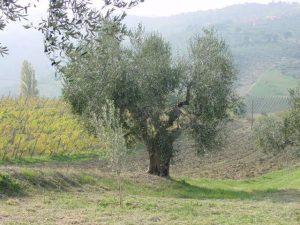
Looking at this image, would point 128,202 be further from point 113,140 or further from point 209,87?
point 209,87

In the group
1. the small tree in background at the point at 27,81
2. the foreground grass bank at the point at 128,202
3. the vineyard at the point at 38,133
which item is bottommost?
the foreground grass bank at the point at 128,202

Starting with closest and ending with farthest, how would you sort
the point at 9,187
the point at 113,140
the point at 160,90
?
the point at 113,140
the point at 9,187
the point at 160,90

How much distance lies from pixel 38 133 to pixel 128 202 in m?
24.1

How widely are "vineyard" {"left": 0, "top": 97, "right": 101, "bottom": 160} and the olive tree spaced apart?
13.4ft

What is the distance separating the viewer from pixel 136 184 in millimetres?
27047

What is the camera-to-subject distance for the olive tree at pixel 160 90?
2798 cm

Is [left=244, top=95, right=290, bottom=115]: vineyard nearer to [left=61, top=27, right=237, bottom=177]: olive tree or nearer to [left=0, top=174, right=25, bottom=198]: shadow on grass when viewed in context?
[left=61, top=27, right=237, bottom=177]: olive tree

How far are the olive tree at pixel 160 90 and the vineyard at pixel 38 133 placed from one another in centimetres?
408

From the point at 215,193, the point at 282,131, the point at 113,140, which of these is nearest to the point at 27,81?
the point at 282,131

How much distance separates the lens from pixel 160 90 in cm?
2852

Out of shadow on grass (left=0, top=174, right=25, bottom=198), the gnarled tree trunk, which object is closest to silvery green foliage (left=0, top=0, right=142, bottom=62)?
shadow on grass (left=0, top=174, right=25, bottom=198)

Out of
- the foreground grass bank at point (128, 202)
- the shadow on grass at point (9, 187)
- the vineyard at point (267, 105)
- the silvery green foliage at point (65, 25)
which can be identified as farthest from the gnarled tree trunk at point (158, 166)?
the vineyard at point (267, 105)

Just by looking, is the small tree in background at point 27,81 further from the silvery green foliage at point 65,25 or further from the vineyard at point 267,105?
Result: the silvery green foliage at point 65,25

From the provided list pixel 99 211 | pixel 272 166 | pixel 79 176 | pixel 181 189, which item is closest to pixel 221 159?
pixel 272 166
